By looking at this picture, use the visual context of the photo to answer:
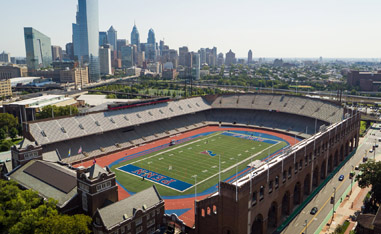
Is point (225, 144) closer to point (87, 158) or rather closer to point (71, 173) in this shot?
point (87, 158)

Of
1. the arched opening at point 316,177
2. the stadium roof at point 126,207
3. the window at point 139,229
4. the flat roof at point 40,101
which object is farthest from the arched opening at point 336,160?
the flat roof at point 40,101

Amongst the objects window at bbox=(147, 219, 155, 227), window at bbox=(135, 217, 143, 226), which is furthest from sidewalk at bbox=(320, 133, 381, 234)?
window at bbox=(135, 217, 143, 226)

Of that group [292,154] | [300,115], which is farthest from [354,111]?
[292,154]

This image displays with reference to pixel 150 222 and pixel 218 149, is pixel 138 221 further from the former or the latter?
pixel 218 149

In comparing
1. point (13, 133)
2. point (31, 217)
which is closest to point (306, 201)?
point (31, 217)

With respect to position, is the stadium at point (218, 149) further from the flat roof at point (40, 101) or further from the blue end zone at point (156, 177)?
the flat roof at point (40, 101)
